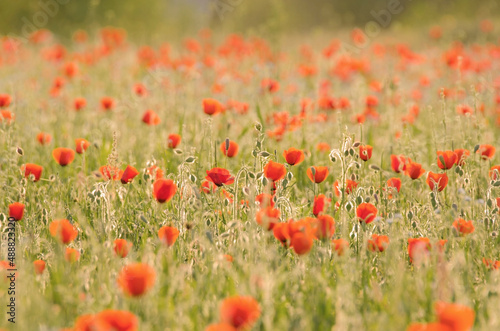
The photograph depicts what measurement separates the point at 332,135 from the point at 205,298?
8.01 feet

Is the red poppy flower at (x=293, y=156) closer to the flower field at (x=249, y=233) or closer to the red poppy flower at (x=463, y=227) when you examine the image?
the flower field at (x=249, y=233)

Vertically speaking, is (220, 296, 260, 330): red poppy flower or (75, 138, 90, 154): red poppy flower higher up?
(75, 138, 90, 154): red poppy flower

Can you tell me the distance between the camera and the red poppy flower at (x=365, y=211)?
6.40 ft

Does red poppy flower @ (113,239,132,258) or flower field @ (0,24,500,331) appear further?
red poppy flower @ (113,239,132,258)

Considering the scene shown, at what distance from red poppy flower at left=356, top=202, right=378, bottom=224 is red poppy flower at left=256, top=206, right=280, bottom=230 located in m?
0.35

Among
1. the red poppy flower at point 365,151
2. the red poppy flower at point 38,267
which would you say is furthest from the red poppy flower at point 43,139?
the red poppy flower at point 365,151

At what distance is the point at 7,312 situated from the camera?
5.11 ft

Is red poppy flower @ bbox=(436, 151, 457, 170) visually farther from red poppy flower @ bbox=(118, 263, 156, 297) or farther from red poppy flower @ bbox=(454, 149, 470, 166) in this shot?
red poppy flower @ bbox=(118, 263, 156, 297)

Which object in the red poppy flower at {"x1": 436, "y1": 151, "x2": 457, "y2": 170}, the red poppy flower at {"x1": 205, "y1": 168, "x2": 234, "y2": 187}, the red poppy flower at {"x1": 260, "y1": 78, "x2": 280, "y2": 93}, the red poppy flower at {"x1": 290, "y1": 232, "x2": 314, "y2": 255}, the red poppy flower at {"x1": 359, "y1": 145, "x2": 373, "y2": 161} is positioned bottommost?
the red poppy flower at {"x1": 290, "y1": 232, "x2": 314, "y2": 255}

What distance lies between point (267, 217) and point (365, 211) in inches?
18.9

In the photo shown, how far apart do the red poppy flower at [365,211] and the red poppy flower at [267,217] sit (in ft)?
1.14

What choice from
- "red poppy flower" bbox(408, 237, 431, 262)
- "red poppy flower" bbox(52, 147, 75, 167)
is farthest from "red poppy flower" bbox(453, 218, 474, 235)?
"red poppy flower" bbox(52, 147, 75, 167)

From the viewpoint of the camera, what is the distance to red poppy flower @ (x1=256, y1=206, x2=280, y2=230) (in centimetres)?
162

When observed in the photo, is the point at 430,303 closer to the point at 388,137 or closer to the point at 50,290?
the point at 50,290
